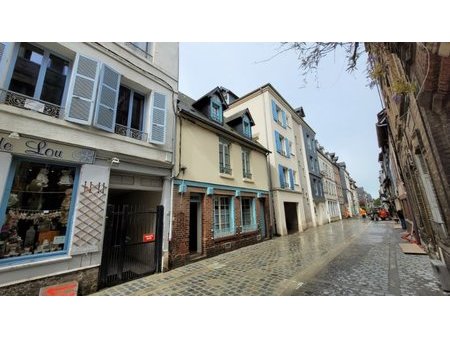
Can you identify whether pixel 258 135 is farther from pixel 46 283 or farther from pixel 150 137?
pixel 46 283

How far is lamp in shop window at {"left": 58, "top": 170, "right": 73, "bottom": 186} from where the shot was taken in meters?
4.36

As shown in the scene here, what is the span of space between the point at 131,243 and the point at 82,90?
4.27 metres

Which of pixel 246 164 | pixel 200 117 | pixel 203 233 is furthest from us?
pixel 246 164

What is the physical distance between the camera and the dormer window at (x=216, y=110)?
379 inches

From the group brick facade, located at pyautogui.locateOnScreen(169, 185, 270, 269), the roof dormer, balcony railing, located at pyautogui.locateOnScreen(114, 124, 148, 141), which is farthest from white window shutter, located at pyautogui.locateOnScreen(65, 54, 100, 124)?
the roof dormer

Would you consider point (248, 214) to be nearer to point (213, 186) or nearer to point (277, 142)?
point (213, 186)

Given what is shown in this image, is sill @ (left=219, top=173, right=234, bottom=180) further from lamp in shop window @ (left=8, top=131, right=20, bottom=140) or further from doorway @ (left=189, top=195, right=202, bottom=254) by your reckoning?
lamp in shop window @ (left=8, top=131, right=20, bottom=140)

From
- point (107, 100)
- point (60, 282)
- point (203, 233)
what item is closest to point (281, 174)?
point (203, 233)

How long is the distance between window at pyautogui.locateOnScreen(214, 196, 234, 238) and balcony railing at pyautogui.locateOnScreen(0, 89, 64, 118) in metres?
5.98

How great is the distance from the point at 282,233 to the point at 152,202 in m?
9.08

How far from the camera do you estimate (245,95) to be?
1580 centimetres

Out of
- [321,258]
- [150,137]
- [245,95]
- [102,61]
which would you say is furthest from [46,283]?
[245,95]

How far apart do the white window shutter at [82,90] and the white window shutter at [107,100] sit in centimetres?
14

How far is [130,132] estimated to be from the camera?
19.1 ft
